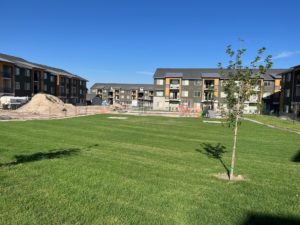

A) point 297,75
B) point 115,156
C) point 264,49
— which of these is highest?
point 297,75

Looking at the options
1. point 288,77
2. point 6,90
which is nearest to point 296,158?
point 288,77

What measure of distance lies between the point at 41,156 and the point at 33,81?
65.3 meters

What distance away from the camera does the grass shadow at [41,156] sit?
9055 millimetres

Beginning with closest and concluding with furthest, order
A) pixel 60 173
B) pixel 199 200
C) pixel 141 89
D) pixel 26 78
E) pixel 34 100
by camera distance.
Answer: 1. pixel 199 200
2. pixel 60 173
3. pixel 34 100
4. pixel 26 78
5. pixel 141 89

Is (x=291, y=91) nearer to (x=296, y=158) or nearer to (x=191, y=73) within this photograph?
(x=191, y=73)

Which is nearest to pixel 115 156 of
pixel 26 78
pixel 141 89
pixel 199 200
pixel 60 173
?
pixel 60 173

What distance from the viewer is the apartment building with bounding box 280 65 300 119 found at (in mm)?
53062

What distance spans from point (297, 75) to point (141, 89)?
85913 millimetres

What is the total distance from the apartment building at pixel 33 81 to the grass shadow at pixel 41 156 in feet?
174

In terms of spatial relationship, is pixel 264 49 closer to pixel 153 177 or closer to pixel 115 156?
pixel 153 177

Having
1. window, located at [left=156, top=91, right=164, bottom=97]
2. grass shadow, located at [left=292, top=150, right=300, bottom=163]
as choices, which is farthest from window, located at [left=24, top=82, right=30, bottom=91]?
grass shadow, located at [left=292, top=150, right=300, bottom=163]

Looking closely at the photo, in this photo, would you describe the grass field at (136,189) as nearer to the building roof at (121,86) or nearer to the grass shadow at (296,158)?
the grass shadow at (296,158)

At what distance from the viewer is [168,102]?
3233 inches

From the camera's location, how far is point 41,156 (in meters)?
9.98
